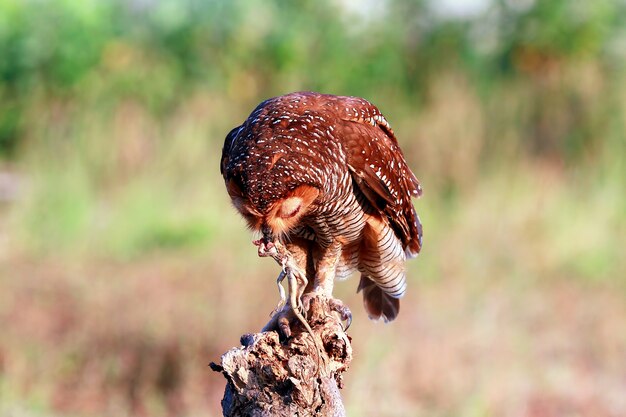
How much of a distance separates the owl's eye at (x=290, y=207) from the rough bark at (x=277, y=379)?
415 mm

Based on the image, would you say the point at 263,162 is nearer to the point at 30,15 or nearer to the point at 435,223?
the point at 435,223

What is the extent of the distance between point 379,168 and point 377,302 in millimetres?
1055

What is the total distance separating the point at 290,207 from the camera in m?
3.59

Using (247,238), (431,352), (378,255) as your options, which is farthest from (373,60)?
(378,255)

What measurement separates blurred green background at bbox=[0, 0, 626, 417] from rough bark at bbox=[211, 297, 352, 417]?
2.70 metres

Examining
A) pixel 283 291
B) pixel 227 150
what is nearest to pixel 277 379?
pixel 283 291

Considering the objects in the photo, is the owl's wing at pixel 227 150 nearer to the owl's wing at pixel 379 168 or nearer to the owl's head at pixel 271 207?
the owl's head at pixel 271 207

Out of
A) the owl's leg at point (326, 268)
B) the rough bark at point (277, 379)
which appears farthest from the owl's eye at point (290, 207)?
the owl's leg at point (326, 268)

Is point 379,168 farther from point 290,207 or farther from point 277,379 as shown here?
point 277,379

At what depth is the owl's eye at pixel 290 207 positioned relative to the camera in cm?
357

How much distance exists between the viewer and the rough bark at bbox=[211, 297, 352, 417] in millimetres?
3381

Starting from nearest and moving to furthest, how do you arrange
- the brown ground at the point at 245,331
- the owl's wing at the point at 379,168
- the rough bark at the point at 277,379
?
the rough bark at the point at 277,379, the owl's wing at the point at 379,168, the brown ground at the point at 245,331

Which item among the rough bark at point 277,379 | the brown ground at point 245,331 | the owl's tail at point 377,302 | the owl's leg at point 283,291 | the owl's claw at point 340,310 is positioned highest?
the brown ground at point 245,331

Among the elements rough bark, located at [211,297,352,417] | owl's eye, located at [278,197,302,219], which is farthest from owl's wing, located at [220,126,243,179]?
rough bark, located at [211,297,352,417]
